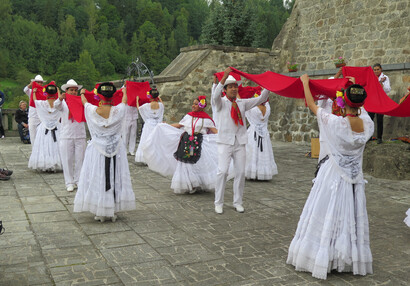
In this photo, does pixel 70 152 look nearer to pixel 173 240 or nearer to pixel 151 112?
pixel 173 240

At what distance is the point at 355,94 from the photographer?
4.57 m

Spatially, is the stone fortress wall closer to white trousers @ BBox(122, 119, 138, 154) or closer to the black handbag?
white trousers @ BBox(122, 119, 138, 154)

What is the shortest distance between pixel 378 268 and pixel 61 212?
14.8 feet

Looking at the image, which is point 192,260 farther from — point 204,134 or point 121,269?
point 204,134

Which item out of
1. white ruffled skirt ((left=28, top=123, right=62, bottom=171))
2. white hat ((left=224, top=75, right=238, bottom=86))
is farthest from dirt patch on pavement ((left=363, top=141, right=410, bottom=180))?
white ruffled skirt ((left=28, top=123, right=62, bottom=171))

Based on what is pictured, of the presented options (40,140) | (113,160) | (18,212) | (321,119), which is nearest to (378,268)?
(321,119)

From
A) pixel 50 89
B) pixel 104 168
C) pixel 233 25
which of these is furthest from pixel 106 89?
pixel 233 25

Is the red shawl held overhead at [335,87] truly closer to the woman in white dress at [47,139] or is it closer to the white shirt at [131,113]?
the woman in white dress at [47,139]

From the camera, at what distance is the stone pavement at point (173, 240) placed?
14.9 feet

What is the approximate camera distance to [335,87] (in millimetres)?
5305

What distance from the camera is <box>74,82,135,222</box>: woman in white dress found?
6348 mm

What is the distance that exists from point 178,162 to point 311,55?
413 inches

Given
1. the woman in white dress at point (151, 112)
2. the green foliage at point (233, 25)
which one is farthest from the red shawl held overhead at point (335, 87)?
the green foliage at point (233, 25)

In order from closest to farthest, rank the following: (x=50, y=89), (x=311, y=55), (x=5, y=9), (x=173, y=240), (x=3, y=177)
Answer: (x=173, y=240) → (x=3, y=177) → (x=50, y=89) → (x=311, y=55) → (x=5, y=9)
